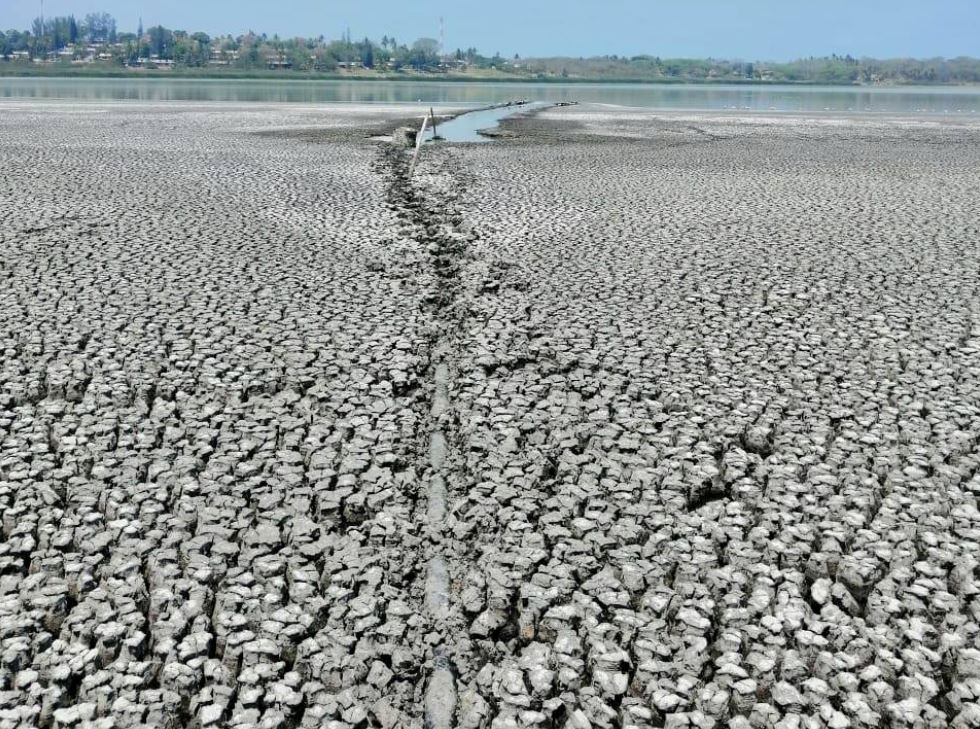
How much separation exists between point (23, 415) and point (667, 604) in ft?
13.4

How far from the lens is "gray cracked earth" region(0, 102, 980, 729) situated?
329 cm

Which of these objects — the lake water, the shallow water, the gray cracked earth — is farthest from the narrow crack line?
the lake water

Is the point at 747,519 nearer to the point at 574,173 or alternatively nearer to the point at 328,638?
the point at 328,638

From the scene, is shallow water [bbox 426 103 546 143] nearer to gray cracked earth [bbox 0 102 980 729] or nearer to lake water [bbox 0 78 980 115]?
lake water [bbox 0 78 980 115]

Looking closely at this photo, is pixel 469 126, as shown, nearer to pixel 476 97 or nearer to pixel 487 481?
pixel 487 481

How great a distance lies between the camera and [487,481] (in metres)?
4.81

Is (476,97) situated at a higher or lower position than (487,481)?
higher

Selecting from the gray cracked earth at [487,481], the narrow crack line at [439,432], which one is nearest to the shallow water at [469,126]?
the narrow crack line at [439,432]

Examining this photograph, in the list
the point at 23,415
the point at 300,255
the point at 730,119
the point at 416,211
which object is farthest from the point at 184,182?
the point at 730,119

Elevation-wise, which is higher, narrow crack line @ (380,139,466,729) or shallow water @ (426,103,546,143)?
shallow water @ (426,103,546,143)

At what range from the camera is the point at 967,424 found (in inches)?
216

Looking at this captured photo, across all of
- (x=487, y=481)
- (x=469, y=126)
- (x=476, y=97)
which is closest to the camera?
(x=487, y=481)

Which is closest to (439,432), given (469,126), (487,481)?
(487,481)

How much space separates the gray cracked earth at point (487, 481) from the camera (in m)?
3.29
